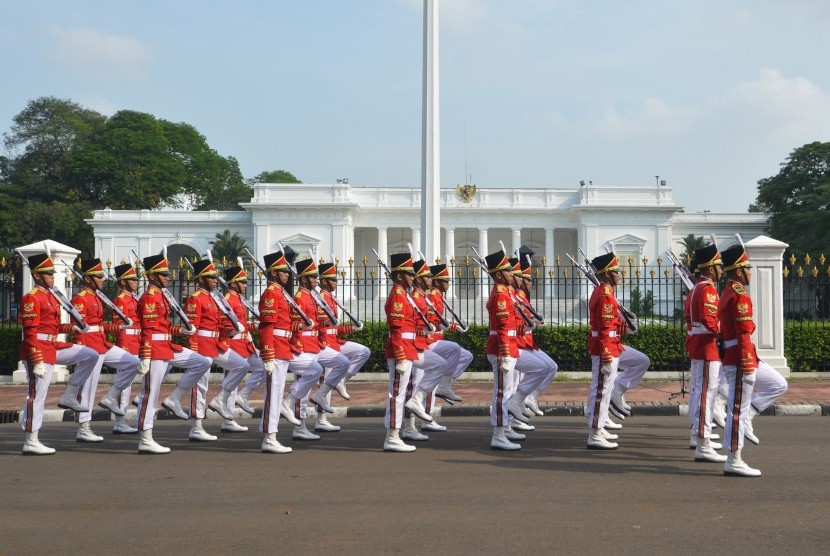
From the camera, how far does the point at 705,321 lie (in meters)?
8.30

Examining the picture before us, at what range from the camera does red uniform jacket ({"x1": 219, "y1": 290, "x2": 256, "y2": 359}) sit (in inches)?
412

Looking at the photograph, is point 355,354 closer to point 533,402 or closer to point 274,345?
point 274,345

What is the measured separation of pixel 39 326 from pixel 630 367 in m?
6.25

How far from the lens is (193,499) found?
660 centimetres

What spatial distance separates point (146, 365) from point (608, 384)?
4656mm

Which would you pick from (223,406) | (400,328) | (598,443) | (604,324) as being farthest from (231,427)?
(604,324)

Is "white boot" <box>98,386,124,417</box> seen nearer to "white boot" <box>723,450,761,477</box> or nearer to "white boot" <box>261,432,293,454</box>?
"white boot" <box>261,432,293,454</box>

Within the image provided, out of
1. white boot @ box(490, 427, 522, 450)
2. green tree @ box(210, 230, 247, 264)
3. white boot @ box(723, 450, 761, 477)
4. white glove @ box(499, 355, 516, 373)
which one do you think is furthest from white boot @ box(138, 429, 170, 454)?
green tree @ box(210, 230, 247, 264)

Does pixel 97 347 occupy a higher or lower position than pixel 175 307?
Result: lower

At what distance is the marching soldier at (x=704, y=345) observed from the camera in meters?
8.10

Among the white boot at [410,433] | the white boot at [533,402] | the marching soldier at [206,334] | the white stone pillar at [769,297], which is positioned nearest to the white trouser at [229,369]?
the marching soldier at [206,334]

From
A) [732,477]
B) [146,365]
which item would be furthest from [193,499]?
[732,477]

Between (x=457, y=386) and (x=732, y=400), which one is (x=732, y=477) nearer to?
(x=732, y=400)

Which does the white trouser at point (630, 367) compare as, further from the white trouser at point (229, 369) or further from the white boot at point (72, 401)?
the white boot at point (72, 401)
